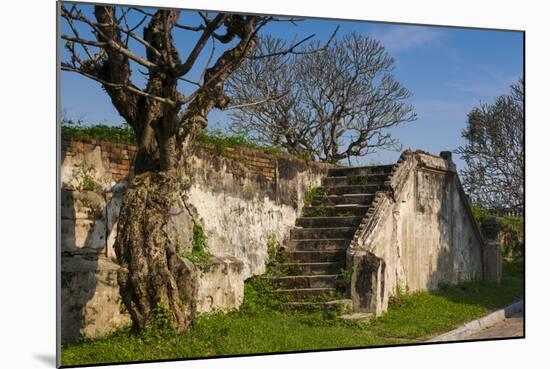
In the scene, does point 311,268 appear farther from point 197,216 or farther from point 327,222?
point 197,216

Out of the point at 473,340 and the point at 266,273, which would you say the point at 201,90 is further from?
the point at 473,340

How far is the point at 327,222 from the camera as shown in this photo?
1077 centimetres

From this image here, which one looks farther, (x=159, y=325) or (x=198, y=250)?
(x=198, y=250)

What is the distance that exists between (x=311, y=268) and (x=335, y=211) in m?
1.03

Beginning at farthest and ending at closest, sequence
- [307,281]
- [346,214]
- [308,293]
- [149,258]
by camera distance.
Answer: [346,214] < [307,281] < [308,293] < [149,258]

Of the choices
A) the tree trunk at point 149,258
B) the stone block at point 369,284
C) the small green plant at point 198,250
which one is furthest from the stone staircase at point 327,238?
the tree trunk at point 149,258

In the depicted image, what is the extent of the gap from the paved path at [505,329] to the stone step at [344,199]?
2.09 metres

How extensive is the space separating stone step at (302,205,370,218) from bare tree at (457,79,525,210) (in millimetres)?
1339

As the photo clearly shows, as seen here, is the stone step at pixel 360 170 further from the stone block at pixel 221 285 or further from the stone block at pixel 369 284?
the stone block at pixel 221 285

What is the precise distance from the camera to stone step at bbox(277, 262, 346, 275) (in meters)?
10.0

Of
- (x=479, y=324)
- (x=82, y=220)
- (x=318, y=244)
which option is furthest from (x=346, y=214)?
(x=82, y=220)

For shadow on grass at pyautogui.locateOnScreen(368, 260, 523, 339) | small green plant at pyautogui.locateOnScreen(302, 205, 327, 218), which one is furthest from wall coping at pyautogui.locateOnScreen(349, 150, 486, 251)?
shadow on grass at pyautogui.locateOnScreen(368, 260, 523, 339)

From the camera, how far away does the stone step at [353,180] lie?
11.1 meters

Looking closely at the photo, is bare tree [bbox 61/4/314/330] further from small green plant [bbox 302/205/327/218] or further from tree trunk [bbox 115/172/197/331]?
small green plant [bbox 302/205/327/218]
